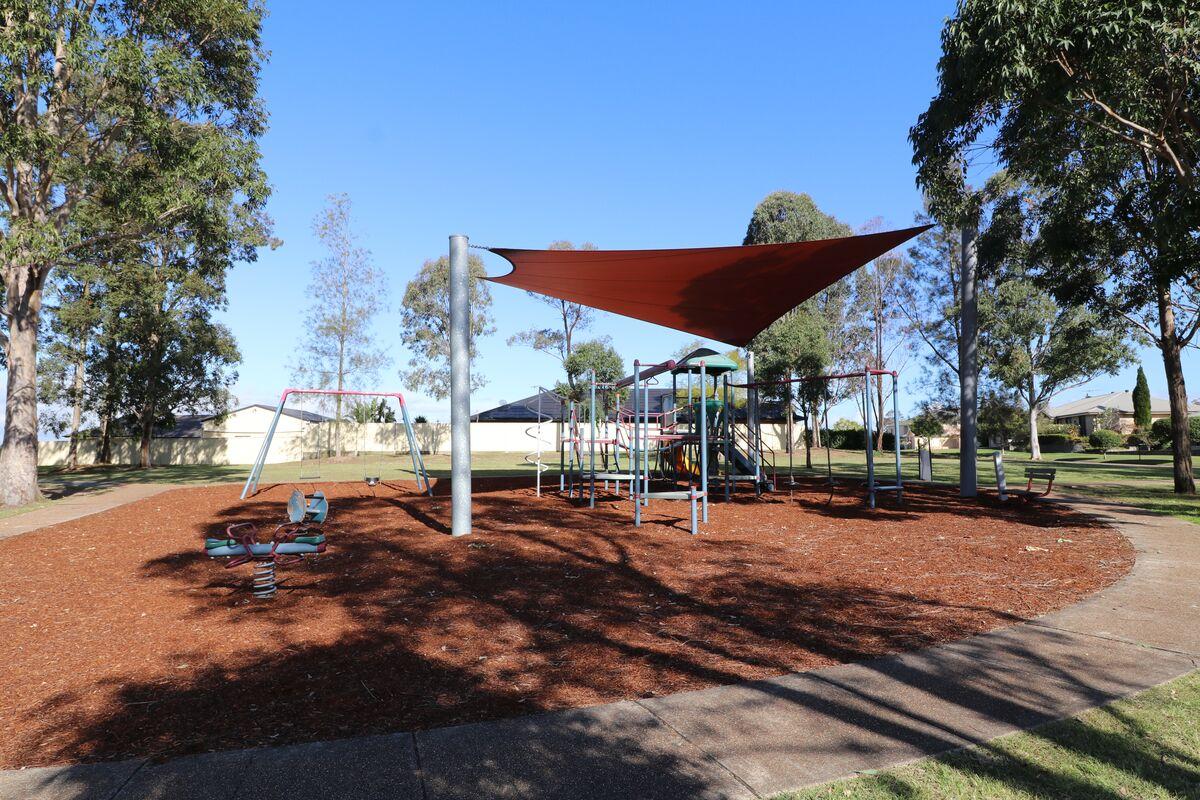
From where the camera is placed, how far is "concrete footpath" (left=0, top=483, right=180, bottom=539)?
9872mm

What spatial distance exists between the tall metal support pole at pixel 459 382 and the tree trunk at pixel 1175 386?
42.1ft

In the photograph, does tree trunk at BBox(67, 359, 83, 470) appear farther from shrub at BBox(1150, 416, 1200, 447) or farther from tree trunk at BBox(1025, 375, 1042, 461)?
shrub at BBox(1150, 416, 1200, 447)

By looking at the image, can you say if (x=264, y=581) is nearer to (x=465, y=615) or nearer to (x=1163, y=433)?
(x=465, y=615)

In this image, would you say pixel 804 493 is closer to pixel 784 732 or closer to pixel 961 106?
pixel 961 106

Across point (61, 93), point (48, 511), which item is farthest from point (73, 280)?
point (48, 511)

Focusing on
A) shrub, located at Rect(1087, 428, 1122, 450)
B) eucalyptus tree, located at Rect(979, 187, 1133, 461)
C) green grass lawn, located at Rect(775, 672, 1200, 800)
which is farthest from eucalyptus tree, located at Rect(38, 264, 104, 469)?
shrub, located at Rect(1087, 428, 1122, 450)

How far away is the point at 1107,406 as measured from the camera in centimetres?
4891

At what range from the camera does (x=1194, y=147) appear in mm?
8648

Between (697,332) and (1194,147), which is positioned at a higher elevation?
(1194,147)

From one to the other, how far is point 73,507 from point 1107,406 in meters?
58.7

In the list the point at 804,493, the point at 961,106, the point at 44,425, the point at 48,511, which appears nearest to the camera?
the point at 961,106

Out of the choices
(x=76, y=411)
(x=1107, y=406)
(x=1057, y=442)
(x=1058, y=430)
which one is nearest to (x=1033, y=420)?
(x=1057, y=442)

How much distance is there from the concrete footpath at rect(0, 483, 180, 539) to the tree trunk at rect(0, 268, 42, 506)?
0.73 meters

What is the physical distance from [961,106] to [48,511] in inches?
605
